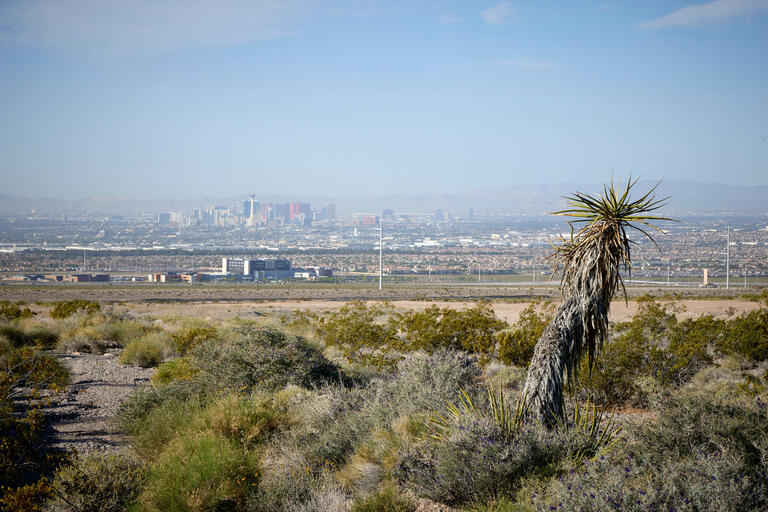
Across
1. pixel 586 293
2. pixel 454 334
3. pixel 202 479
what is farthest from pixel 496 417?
pixel 454 334

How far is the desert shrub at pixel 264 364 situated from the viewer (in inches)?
446

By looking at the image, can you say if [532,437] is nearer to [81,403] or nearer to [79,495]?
[79,495]

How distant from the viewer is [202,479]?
22.7 feet

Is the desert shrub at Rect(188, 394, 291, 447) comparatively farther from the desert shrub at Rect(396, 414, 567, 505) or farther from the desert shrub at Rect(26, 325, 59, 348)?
the desert shrub at Rect(26, 325, 59, 348)

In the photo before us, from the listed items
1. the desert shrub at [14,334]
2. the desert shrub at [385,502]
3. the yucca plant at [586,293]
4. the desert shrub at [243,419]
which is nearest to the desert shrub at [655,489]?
the yucca plant at [586,293]

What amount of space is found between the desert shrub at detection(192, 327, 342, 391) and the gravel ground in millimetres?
1873

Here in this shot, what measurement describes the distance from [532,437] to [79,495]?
4717 millimetres

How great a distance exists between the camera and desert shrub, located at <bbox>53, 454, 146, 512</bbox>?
6.46m

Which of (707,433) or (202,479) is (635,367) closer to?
(707,433)

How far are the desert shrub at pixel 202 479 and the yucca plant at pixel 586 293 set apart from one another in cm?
340

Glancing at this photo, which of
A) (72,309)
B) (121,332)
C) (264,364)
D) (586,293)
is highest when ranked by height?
(586,293)

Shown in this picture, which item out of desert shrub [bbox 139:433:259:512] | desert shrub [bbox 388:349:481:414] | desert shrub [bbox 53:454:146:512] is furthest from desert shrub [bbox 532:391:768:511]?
desert shrub [bbox 53:454:146:512]

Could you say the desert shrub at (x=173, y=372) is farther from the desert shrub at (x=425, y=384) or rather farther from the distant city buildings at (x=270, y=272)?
the distant city buildings at (x=270, y=272)

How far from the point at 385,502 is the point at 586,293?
119 inches
